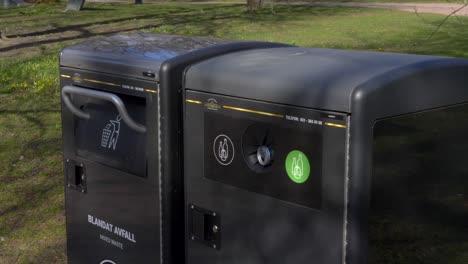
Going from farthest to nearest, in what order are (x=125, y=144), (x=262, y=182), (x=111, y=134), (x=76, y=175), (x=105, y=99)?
(x=76, y=175) → (x=111, y=134) → (x=125, y=144) → (x=105, y=99) → (x=262, y=182)

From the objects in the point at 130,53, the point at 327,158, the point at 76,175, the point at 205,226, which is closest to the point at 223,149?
the point at 205,226

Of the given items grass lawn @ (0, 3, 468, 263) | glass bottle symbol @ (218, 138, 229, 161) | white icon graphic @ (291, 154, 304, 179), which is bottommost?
grass lawn @ (0, 3, 468, 263)

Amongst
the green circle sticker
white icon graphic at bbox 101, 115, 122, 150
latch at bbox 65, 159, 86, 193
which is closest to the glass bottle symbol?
the green circle sticker

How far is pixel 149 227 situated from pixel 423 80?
149 centimetres

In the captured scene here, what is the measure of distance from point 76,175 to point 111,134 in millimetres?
401

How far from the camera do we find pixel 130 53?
3.64 meters

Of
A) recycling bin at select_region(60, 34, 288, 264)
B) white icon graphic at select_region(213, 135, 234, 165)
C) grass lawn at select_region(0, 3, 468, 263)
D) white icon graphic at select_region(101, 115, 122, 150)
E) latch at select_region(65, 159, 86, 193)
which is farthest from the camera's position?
grass lawn at select_region(0, 3, 468, 263)

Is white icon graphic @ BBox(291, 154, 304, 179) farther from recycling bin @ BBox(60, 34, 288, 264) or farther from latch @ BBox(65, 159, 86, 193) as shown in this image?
latch @ BBox(65, 159, 86, 193)

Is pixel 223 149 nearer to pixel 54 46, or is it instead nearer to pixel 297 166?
pixel 297 166

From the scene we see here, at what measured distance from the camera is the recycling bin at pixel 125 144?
3.40 m

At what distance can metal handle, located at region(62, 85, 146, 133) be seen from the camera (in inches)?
136

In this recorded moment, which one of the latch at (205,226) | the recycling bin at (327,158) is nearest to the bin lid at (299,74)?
the recycling bin at (327,158)

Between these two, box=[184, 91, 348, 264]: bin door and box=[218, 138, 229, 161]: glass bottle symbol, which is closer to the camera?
box=[184, 91, 348, 264]: bin door

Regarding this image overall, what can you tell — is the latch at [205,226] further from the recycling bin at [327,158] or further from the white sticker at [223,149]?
the white sticker at [223,149]
